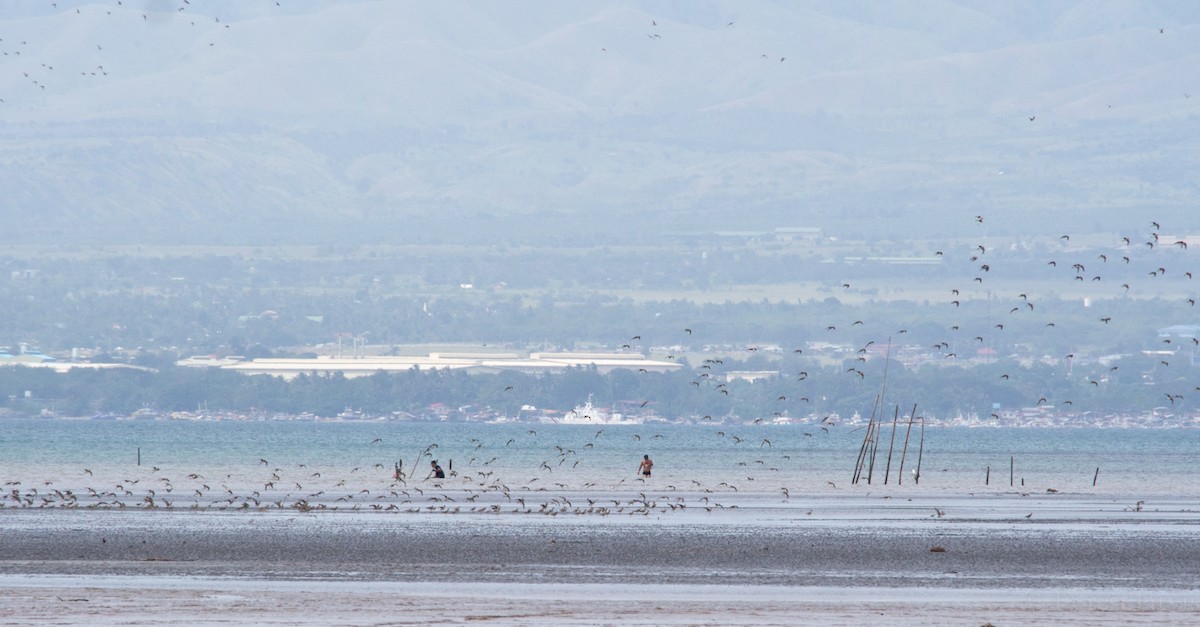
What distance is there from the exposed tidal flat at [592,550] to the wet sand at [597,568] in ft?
0.29

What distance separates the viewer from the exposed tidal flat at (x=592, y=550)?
98.6 ft

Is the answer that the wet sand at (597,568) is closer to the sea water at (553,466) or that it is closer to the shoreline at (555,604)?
the shoreline at (555,604)

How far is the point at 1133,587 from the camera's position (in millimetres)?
33969

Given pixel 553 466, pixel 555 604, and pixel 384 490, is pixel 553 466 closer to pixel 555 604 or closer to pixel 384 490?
pixel 384 490

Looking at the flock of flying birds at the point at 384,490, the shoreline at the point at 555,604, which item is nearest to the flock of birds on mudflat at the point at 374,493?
the flock of flying birds at the point at 384,490

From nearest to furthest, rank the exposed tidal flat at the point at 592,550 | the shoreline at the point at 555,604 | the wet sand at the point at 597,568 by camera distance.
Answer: the shoreline at the point at 555,604, the wet sand at the point at 597,568, the exposed tidal flat at the point at 592,550

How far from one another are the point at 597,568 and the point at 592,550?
3.75 meters

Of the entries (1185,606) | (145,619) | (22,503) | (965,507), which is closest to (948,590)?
(1185,606)

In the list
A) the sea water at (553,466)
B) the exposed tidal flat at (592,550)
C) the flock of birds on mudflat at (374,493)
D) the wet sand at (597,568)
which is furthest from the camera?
the sea water at (553,466)

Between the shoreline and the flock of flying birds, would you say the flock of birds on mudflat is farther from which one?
the shoreline

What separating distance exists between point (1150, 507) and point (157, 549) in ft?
103

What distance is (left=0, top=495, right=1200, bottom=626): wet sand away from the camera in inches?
1161

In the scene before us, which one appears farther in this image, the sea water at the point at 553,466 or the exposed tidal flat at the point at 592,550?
the sea water at the point at 553,466

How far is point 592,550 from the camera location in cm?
4066
